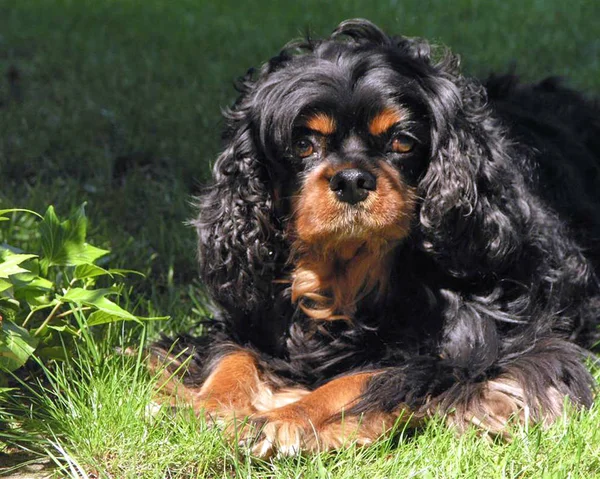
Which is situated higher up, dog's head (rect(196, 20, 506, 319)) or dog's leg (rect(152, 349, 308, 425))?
dog's head (rect(196, 20, 506, 319))

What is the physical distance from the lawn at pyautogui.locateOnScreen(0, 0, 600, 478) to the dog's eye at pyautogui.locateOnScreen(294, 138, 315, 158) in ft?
2.46

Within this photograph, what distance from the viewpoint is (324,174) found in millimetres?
3361

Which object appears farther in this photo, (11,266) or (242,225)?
(242,225)

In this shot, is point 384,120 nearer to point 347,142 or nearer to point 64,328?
point 347,142

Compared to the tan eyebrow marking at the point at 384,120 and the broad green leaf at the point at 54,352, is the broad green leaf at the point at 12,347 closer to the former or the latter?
the broad green leaf at the point at 54,352

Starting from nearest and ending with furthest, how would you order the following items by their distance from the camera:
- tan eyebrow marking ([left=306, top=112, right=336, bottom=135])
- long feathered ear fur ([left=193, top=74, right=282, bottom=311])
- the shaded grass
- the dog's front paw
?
the shaded grass, the dog's front paw, tan eyebrow marking ([left=306, top=112, right=336, bottom=135]), long feathered ear fur ([left=193, top=74, right=282, bottom=311])

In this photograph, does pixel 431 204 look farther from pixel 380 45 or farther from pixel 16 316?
pixel 16 316

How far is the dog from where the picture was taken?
11.0 feet

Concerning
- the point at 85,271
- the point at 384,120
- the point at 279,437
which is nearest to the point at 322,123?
the point at 384,120

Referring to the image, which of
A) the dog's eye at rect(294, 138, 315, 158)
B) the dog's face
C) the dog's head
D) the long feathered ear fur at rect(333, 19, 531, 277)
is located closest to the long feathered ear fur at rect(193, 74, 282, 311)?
the dog's head

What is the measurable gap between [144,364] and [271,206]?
77 cm

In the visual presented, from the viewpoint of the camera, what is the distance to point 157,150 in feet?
19.5

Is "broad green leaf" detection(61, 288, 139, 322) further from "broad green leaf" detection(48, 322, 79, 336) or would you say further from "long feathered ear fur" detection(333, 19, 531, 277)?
"long feathered ear fur" detection(333, 19, 531, 277)

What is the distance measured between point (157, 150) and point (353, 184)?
9.46ft
